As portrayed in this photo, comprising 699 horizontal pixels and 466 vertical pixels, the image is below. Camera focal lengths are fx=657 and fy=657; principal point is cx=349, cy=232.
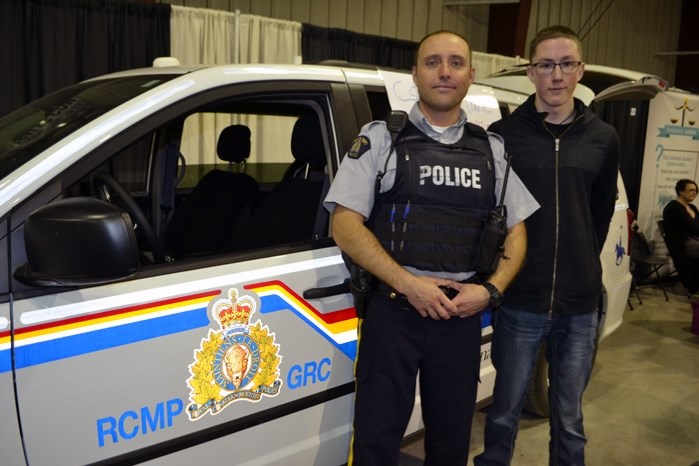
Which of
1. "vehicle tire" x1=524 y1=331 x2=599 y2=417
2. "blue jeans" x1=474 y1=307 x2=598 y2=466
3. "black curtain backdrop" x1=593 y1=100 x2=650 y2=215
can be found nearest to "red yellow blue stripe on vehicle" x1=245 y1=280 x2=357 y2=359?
"blue jeans" x1=474 y1=307 x2=598 y2=466

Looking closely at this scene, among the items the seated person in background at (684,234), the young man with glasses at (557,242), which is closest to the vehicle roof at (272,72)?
the young man with glasses at (557,242)

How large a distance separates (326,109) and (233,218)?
0.73 m

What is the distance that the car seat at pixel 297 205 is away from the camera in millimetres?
2174

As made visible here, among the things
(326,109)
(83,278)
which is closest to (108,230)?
(83,278)

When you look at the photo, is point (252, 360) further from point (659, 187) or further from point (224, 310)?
point (659, 187)

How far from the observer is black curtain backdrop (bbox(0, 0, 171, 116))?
167 inches

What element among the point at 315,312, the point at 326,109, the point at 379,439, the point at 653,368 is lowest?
the point at 653,368

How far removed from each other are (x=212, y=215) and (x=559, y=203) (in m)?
1.28

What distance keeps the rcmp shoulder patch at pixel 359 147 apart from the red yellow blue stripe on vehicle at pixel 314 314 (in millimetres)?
396

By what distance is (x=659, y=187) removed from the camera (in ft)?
23.5

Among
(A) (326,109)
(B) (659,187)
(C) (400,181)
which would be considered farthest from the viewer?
(B) (659,187)

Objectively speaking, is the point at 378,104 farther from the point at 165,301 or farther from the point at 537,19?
the point at 537,19

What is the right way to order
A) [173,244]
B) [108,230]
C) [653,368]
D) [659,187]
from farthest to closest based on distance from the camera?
[659,187] < [653,368] < [173,244] < [108,230]

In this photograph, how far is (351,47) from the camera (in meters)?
6.32
